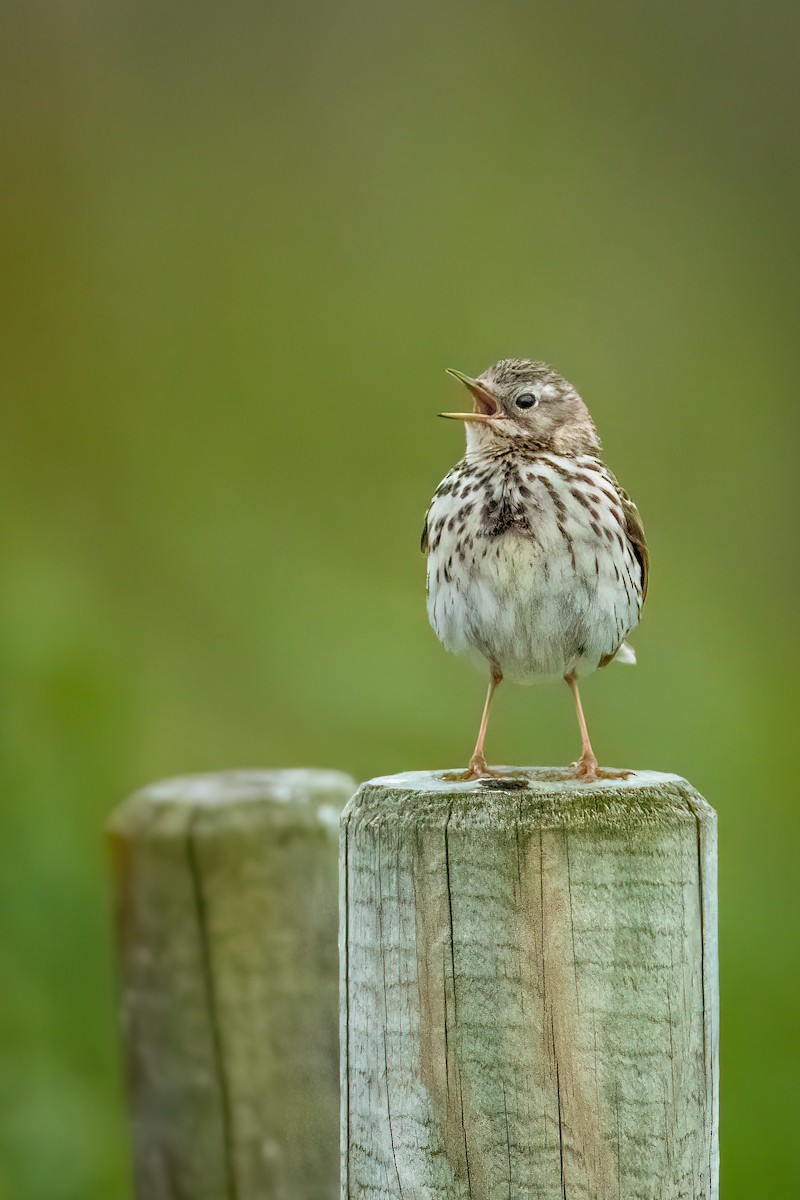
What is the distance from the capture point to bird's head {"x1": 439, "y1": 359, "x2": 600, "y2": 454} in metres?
3.52

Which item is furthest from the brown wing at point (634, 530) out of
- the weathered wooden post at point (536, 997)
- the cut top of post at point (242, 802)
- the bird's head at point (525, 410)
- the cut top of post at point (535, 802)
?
the weathered wooden post at point (536, 997)

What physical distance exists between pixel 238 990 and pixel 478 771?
0.81 m

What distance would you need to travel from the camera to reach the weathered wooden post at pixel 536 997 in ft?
6.58

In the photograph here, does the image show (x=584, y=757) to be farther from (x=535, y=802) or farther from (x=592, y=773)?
(x=535, y=802)

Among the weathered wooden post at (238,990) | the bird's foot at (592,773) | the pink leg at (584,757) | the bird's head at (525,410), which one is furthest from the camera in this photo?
the bird's head at (525,410)

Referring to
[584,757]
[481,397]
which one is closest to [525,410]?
[481,397]

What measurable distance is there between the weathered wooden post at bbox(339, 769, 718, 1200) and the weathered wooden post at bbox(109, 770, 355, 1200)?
94cm

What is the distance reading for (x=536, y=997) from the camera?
2008 mm

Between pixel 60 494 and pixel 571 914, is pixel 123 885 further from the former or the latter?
pixel 60 494

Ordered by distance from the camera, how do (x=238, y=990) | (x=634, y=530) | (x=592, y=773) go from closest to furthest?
(x=592, y=773) < (x=238, y=990) < (x=634, y=530)

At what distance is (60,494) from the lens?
777 centimetres

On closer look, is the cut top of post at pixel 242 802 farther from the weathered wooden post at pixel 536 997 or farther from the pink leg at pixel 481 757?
the weathered wooden post at pixel 536 997

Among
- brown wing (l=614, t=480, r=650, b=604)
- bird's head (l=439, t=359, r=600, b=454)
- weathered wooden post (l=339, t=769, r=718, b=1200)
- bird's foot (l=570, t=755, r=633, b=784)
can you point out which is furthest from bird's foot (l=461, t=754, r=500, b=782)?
bird's head (l=439, t=359, r=600, b=454)

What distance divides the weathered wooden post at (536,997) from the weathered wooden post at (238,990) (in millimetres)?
938
